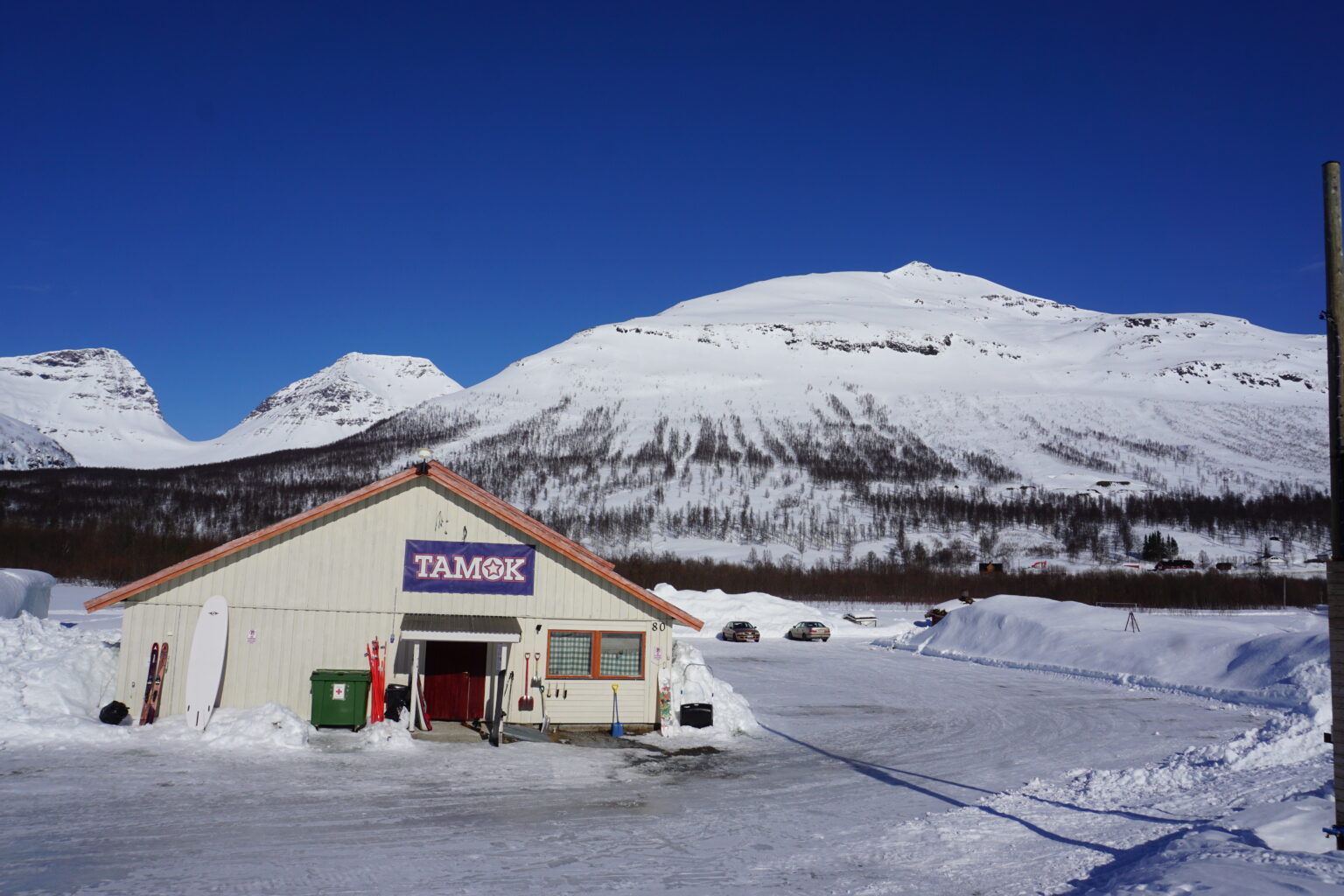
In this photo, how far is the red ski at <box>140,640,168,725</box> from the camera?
17641 mm

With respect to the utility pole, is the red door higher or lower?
lower

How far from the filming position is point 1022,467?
15362 cm

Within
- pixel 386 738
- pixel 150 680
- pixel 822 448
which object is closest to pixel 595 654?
pixel 386 738

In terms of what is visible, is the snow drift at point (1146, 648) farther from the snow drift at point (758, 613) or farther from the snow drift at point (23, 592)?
the snow drift at point (23, 592)

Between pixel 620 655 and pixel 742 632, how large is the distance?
32.0 metres

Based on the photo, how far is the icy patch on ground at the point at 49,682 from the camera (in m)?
16.4

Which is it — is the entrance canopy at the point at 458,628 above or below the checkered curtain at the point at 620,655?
above

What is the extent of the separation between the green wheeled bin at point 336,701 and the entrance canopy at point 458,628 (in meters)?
1.45

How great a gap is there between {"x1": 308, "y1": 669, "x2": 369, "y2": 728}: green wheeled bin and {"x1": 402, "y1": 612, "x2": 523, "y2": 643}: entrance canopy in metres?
1.45

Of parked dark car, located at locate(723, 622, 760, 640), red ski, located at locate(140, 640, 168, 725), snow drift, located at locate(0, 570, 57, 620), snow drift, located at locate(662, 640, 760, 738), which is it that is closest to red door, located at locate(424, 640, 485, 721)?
snow drift, located at locate(662, 640, 760, 738)

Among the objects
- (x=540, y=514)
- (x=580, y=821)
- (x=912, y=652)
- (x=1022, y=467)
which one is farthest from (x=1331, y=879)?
(x=1022, y=467)

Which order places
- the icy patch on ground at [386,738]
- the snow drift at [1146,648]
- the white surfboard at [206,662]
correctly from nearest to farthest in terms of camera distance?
1. the icy patch on ground at [386,738]
2. the white surfboard at [206,662]
3. the snow drift at [1146,648]

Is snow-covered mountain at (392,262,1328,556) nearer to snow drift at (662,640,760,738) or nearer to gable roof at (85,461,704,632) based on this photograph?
snow drift at (662,640,760,738)

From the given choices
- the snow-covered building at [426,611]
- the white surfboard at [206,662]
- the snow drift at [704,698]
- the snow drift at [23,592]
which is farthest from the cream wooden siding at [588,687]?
the snow drift at [23,592]
